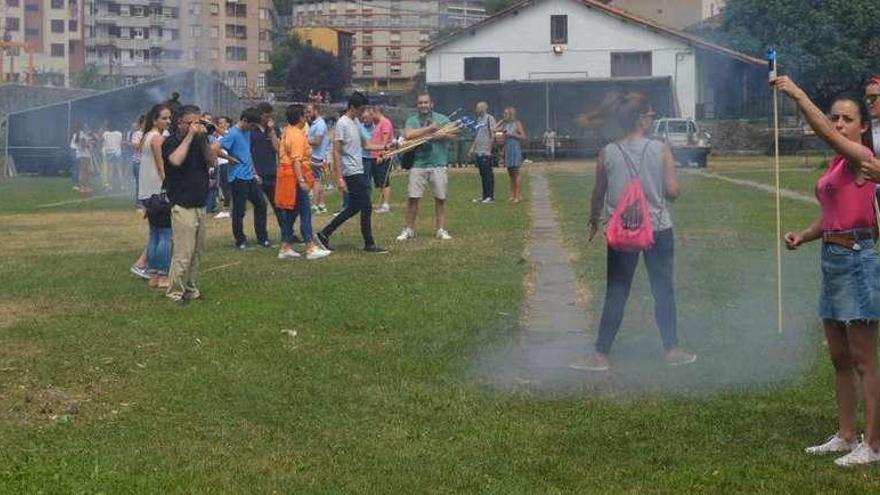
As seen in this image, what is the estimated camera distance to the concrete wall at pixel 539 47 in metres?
60.3

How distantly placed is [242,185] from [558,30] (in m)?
45.5

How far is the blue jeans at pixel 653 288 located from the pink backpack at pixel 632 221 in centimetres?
10

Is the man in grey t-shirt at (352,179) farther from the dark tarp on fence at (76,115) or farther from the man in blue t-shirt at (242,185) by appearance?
the dark tarp on fence at (76,115)

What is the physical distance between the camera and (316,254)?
54.3 ft

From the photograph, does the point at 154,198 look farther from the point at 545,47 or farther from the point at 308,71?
the point at 308,71

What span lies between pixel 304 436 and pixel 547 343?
3.27 m

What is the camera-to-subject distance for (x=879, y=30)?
55.5 feet

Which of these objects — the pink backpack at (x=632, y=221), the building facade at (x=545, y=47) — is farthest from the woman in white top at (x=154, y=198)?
the building facade at (x=545, y=47)

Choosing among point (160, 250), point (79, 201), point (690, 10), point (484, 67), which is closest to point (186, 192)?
point (160, 250)

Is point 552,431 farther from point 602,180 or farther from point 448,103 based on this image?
point 448,103

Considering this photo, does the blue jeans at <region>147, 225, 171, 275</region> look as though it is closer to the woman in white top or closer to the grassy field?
the woman in white top

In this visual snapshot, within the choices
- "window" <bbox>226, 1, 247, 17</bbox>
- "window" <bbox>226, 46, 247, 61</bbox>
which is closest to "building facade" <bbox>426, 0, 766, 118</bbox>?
"window" <bbox>226, 46, 247, 61</bbox>

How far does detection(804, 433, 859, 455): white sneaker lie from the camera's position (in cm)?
692

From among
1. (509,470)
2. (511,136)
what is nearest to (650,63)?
(511,136)
